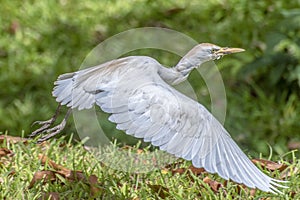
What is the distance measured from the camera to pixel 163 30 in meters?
6.32

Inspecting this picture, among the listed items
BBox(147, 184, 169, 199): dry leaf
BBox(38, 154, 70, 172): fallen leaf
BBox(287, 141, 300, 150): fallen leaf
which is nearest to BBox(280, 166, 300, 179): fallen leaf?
BBox(147, 184, 169, 199): dry leaf

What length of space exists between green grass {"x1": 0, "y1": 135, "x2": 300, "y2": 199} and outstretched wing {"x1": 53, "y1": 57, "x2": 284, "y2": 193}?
458 mm

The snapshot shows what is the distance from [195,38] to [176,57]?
0.73 ft

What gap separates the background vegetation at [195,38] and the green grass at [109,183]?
4.10 feet

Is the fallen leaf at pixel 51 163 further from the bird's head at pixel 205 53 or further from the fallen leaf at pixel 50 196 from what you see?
the bird's head at pixel 205 53

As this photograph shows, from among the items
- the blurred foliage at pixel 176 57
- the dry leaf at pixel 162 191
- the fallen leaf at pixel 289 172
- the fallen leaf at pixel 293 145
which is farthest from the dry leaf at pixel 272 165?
the fallen leaf at pixel 293 145

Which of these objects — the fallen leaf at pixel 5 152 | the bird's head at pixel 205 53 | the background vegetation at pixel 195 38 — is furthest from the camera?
the background vegetation at pixel 195 38

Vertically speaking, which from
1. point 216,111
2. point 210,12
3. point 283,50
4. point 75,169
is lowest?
point 75,169

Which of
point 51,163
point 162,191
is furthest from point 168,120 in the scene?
point 51,163

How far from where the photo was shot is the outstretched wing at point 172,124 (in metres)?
2.85

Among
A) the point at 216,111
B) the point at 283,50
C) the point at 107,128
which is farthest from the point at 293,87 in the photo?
the point at 107,128

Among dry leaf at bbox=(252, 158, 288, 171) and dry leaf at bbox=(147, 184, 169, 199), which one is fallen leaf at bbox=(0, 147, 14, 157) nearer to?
dry leaf at bbox=(147, 184, 169, 199)

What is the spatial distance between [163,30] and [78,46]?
2.44ft

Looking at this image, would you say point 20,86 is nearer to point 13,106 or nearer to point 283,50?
point 13,106
